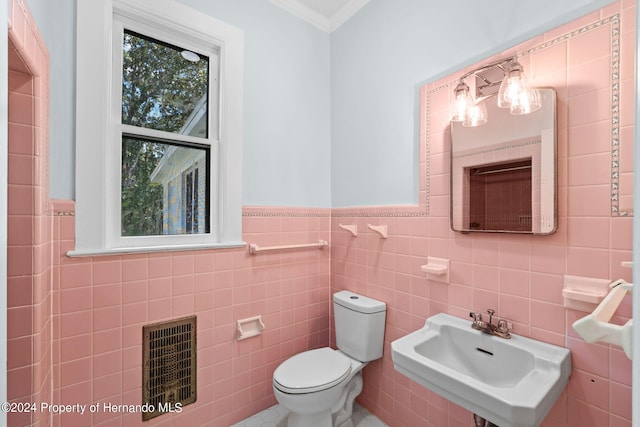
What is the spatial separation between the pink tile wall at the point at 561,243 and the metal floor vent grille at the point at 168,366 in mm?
1215

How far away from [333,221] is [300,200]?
0.31 m

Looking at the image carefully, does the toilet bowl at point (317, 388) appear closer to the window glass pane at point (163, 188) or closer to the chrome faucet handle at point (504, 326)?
the chrome faucet handle at point (504, 326)

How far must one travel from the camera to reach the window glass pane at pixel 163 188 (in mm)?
1516

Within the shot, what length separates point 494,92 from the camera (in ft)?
4.18

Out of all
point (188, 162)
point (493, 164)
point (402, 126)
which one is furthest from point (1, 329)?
point (402, 126)

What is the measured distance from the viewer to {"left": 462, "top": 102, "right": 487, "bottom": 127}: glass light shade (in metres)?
1.30

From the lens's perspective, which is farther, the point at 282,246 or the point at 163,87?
the point at 282,246

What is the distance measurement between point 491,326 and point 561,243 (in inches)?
17.6

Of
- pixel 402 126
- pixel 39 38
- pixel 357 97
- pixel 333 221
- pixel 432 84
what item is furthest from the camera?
pixel 333 221

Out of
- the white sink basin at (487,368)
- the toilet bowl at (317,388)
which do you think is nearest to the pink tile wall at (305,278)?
the white sink basin at (487,368)

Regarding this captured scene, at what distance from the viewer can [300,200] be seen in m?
2.04

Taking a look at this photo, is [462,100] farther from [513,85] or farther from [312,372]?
[312,372]

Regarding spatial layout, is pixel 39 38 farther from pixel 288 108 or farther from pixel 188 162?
pixel 288 108

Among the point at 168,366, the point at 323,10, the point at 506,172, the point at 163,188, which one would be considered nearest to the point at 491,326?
the point at 506,172
